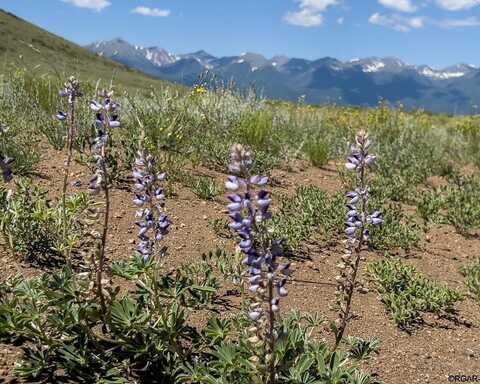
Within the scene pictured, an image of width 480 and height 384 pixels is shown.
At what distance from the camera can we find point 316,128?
10.3 meters

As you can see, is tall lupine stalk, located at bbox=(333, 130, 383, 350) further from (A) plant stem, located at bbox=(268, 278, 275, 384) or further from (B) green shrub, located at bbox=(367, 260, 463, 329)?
(B) green shrub, located at bbox=(367, 260, 463, 329)

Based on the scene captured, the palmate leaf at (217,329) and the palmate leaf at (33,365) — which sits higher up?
the palmate leaf at (217,329)

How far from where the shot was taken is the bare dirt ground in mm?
3279

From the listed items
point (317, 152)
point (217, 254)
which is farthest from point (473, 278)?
point (317, 152)

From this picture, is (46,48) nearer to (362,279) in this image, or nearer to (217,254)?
(362,279)

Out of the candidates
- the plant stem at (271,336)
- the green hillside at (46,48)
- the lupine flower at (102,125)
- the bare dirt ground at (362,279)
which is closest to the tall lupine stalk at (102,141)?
the lupine flower at (102,125)

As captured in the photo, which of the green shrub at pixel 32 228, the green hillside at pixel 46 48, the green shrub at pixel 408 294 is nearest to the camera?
the green shrub at pixel 32 228

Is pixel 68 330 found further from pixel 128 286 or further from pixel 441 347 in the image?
pixel 441 347

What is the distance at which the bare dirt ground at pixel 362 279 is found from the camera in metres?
3.28

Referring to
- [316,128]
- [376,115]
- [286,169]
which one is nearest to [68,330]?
[286,169]

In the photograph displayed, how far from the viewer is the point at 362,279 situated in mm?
4418

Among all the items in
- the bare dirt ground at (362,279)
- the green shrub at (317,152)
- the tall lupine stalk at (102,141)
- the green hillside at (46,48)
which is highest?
the green hillside at (46,48)

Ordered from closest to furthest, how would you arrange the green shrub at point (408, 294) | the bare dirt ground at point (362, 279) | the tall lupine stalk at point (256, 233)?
the tall lupine stalk at point (256, 233)
the bare dirt ground at point (362, 279)
the green shrub at point (408, 294)

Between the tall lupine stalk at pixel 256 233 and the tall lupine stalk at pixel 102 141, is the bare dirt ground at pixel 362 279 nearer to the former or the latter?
the tall lupine stalk at pixel 102 141
